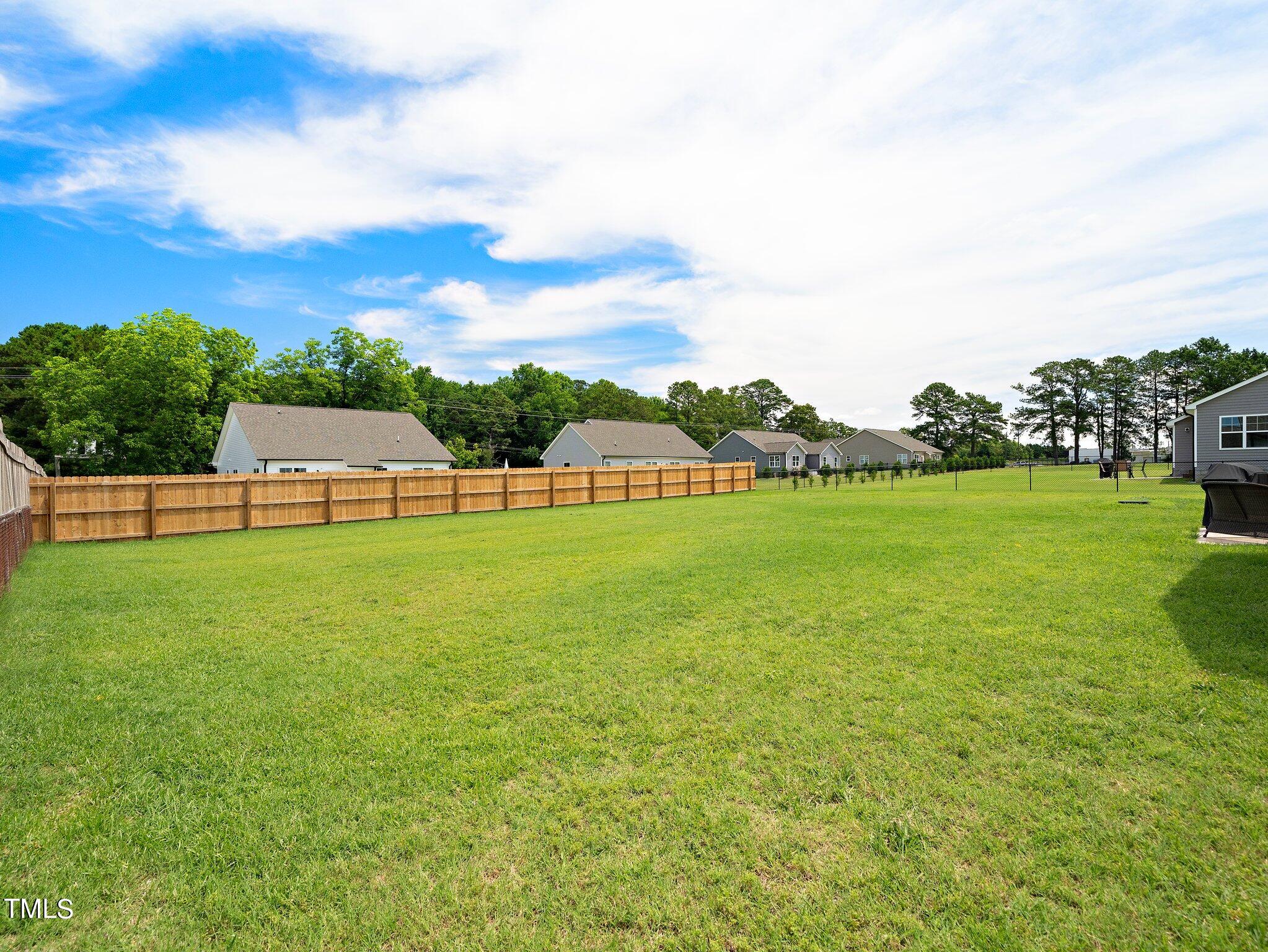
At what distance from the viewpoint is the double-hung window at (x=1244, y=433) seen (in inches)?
914

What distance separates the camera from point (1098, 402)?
72062 mm

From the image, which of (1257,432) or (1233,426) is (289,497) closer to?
(1233,426)

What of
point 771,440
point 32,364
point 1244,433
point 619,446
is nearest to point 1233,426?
point 1244,433

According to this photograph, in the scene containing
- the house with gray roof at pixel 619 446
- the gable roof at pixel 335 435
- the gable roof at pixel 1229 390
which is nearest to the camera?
the gable roof at pixel 1229 390

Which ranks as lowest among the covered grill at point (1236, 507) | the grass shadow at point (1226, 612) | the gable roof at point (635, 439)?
the grass shadow at point (1226, 612)

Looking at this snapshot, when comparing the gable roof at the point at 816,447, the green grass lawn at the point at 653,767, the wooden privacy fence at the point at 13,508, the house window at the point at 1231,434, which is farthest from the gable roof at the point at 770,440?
the wooden privacy fence at the point at 13,508

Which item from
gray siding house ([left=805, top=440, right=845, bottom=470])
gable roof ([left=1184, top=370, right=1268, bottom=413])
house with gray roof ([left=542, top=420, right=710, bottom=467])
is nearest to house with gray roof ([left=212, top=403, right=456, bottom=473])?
house with gray roof ([left=542, top=420, right=710, bottom=467])

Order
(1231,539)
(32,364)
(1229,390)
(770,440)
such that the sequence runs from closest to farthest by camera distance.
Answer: (1231,539), (1229,390), (32,364), (770,440)

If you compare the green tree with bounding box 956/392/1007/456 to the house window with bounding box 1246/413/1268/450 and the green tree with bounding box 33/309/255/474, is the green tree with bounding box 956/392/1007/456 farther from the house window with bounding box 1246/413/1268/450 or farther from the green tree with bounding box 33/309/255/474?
the green tree with bounding box 33/309/255/474

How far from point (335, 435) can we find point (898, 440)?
62.2 m

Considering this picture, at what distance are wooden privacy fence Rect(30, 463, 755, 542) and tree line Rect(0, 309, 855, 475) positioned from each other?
25.3 metres

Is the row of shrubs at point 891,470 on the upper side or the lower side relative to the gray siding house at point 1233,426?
lower

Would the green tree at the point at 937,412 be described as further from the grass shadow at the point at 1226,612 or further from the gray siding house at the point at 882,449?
the grass shadow at the point at 1226,612

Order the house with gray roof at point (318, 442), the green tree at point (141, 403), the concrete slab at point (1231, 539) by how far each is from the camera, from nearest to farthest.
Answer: the concrete slab at point (1231, 539)
the house with gray roof at point (318, 442)
the green tree at point (141, 403)
